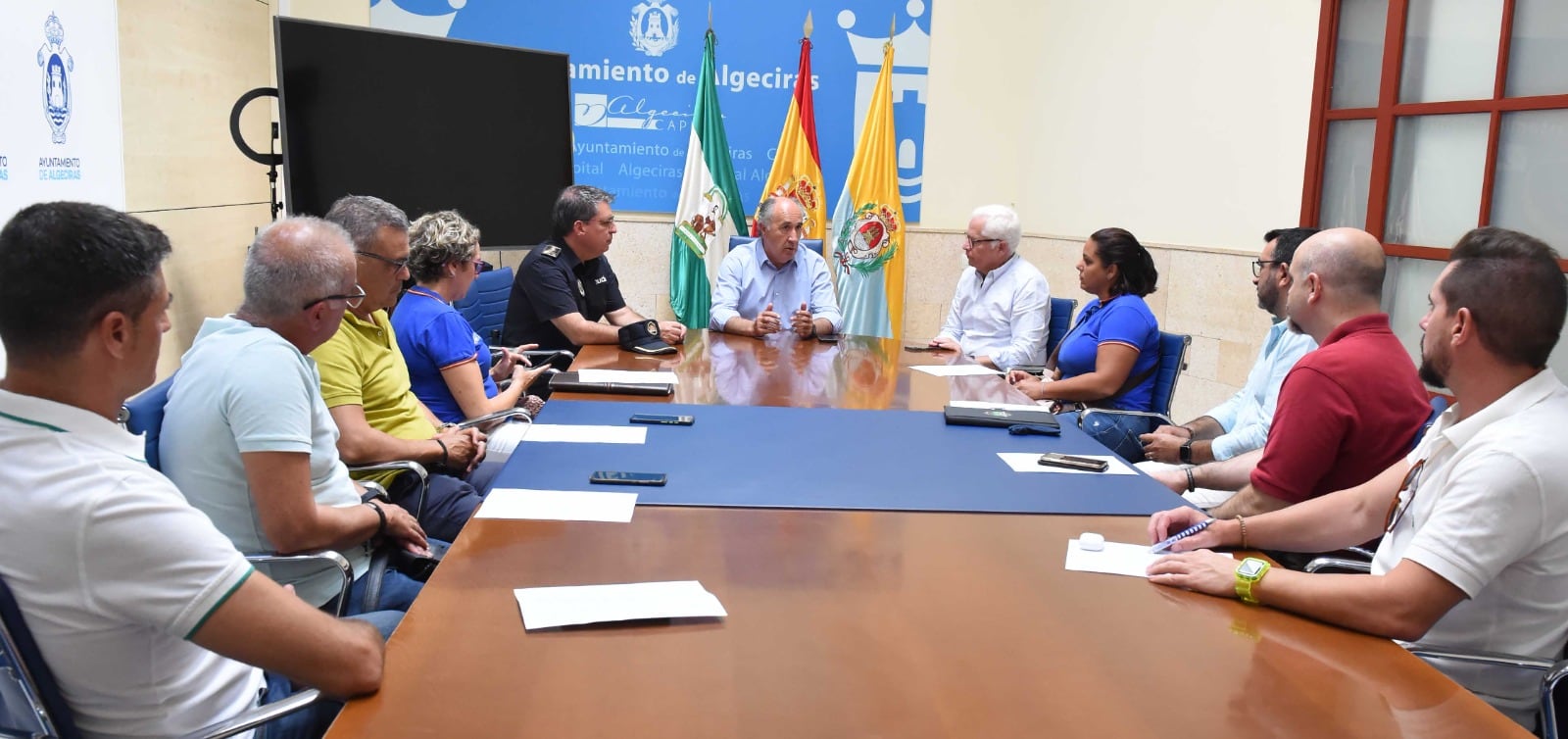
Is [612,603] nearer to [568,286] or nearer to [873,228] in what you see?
[568,286]

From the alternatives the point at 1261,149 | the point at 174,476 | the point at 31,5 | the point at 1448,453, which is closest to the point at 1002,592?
the point at 1448,453

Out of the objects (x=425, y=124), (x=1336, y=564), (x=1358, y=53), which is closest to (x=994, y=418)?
(x=1336, y=564)

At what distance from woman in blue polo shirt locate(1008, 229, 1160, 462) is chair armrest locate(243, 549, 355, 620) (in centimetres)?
274

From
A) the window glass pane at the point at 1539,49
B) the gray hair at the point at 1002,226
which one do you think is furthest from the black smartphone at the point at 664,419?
the window glass pane at the point at 1539,49

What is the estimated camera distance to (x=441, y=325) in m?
3.31

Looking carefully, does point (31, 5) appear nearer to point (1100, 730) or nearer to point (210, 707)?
point (210, 707)

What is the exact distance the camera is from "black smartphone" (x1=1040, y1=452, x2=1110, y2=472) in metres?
2.55

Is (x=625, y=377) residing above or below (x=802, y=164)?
below

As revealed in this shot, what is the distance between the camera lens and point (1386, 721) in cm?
133

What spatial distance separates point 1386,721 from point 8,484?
5.53ft

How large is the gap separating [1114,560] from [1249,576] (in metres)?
0.24

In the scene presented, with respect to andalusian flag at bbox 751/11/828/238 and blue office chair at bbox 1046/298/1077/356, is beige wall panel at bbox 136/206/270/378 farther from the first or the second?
blue office chair at bbox 1046/298/1077/356

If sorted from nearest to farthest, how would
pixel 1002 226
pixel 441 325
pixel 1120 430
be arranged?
pixel 441 325 → pixel 1120 430 → pixel 1002 226

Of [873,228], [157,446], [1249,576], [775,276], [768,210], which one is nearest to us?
[1249,576]
